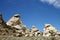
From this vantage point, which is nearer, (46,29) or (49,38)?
(49,38)

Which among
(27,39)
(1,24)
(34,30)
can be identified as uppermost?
(34,30)

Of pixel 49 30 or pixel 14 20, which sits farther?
pixel 14 20

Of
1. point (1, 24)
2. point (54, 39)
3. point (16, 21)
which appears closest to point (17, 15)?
point (16, 21)

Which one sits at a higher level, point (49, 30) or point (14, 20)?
point (14, 20)

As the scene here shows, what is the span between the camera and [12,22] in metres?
81.5

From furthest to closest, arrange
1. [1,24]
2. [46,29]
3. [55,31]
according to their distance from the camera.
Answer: [46,29] < [55,31] < [1,24]

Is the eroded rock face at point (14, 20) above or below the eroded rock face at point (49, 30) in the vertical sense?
above

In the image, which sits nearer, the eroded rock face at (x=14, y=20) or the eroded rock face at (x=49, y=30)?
the eroded rock face at (x=49, y=30)

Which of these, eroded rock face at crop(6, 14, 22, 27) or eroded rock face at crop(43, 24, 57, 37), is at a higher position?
eroded rock face at crop(6, 14, 22, 27)

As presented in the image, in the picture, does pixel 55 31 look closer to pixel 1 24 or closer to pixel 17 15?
pixel 17 15

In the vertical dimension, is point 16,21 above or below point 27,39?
above

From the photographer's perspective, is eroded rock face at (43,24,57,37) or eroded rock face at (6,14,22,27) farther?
eroded rock face at (6,14,22,27)

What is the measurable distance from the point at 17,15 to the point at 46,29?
16.0 meters

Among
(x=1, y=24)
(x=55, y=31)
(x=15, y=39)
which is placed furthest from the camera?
(x=55, y=31)
